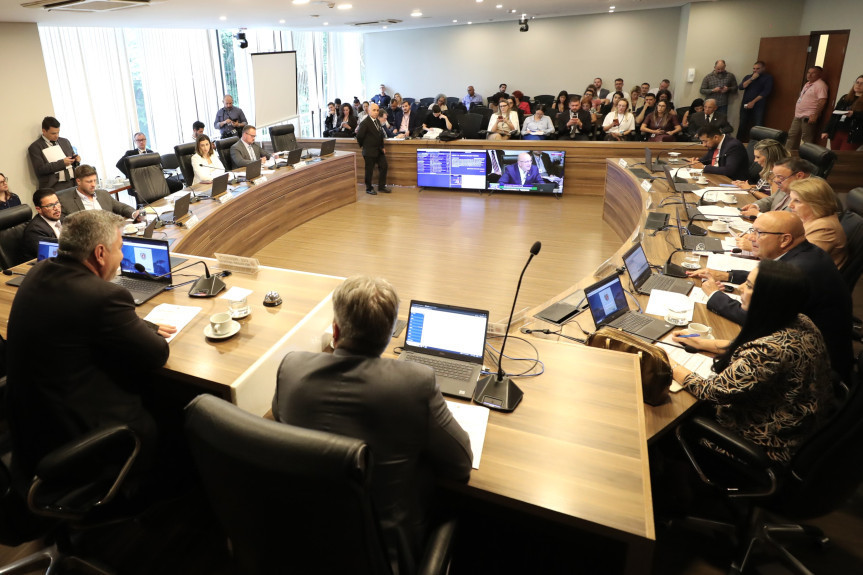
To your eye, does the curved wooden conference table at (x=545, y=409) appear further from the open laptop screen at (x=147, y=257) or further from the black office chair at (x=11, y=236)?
the black office chair at (x=11, y=236)

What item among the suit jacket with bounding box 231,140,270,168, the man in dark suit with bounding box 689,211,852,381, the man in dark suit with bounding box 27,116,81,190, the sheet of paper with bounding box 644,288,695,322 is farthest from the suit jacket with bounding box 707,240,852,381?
the man in dark suit with bounding box 27,116,81,190

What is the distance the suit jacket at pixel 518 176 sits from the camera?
7824 mm

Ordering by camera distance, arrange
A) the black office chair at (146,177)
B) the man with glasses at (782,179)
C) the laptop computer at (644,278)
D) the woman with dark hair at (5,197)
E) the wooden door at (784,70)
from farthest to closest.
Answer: the wooden door at (784,70) < the black office chair at (146,177) < the woman with dark hair at (5,197) < the man with glasses at (782,179) < the laptop computer at (644,278)

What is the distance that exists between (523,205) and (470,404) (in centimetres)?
589

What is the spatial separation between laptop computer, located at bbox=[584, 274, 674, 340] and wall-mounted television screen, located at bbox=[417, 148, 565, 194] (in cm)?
545

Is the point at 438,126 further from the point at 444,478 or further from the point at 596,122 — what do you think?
the point at 444,478

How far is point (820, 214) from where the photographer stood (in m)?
3.09

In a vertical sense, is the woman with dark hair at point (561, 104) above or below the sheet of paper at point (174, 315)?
above

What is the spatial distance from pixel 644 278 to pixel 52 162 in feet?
20.6

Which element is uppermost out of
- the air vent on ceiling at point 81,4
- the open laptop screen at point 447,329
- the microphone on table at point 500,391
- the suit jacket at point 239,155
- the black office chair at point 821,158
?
the air vent on ceiling at point 81,4

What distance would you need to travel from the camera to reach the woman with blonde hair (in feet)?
10.0

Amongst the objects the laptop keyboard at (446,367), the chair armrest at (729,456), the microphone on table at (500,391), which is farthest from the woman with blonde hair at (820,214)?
the laptop keyboard at (446,367)

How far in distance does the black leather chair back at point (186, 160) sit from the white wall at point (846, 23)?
864 centimetres

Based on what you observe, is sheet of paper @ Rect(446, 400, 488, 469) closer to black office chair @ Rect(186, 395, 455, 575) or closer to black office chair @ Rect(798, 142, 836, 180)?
black office chair @ Rect(186, 395, 455, 575)
